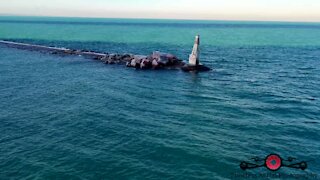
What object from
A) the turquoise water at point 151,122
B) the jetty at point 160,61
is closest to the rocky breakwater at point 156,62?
the jetty at point 160,61

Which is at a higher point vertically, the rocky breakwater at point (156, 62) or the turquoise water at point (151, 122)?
the rocky breakwater at point (156, 62)

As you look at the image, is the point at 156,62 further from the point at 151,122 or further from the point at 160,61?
the point at 151,122

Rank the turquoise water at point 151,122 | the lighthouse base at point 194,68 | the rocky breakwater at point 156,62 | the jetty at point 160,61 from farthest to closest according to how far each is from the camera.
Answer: the rocky breakwater at point 156,62
the jetty at point 160,61
the lighthouse base at point 194,68
the turquoise water at point 151,122

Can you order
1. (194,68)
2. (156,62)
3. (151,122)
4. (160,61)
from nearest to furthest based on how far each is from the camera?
(151,122), (194,68), (156,62), (160,61)

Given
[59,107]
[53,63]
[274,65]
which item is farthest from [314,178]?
[53,63]

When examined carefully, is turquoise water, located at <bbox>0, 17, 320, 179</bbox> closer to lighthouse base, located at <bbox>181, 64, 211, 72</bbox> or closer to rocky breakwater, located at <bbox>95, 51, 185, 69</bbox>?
lighthouse base, located at <bbox>181, 64, 211, 72</bbox>

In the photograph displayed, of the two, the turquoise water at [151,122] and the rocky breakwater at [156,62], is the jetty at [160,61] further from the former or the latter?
the turquoise water at [151,122]

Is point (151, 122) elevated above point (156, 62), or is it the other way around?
point (156, 62)

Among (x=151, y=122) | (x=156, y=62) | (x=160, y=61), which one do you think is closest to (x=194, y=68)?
(x=160, y=61)

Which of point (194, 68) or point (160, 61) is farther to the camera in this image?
point (160, 61)

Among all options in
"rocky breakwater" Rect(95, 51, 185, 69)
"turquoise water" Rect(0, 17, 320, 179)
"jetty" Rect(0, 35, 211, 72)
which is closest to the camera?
"turquoise water" Rect(0, 17, 320, 179)

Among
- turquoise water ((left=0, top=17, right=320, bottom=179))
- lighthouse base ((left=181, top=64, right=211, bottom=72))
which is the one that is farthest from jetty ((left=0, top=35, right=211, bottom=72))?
turquoise water ((left=0, top=17, right=320, bottom=179))

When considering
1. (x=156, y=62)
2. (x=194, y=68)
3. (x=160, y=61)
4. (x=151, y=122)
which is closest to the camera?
(x=151, y=122)
